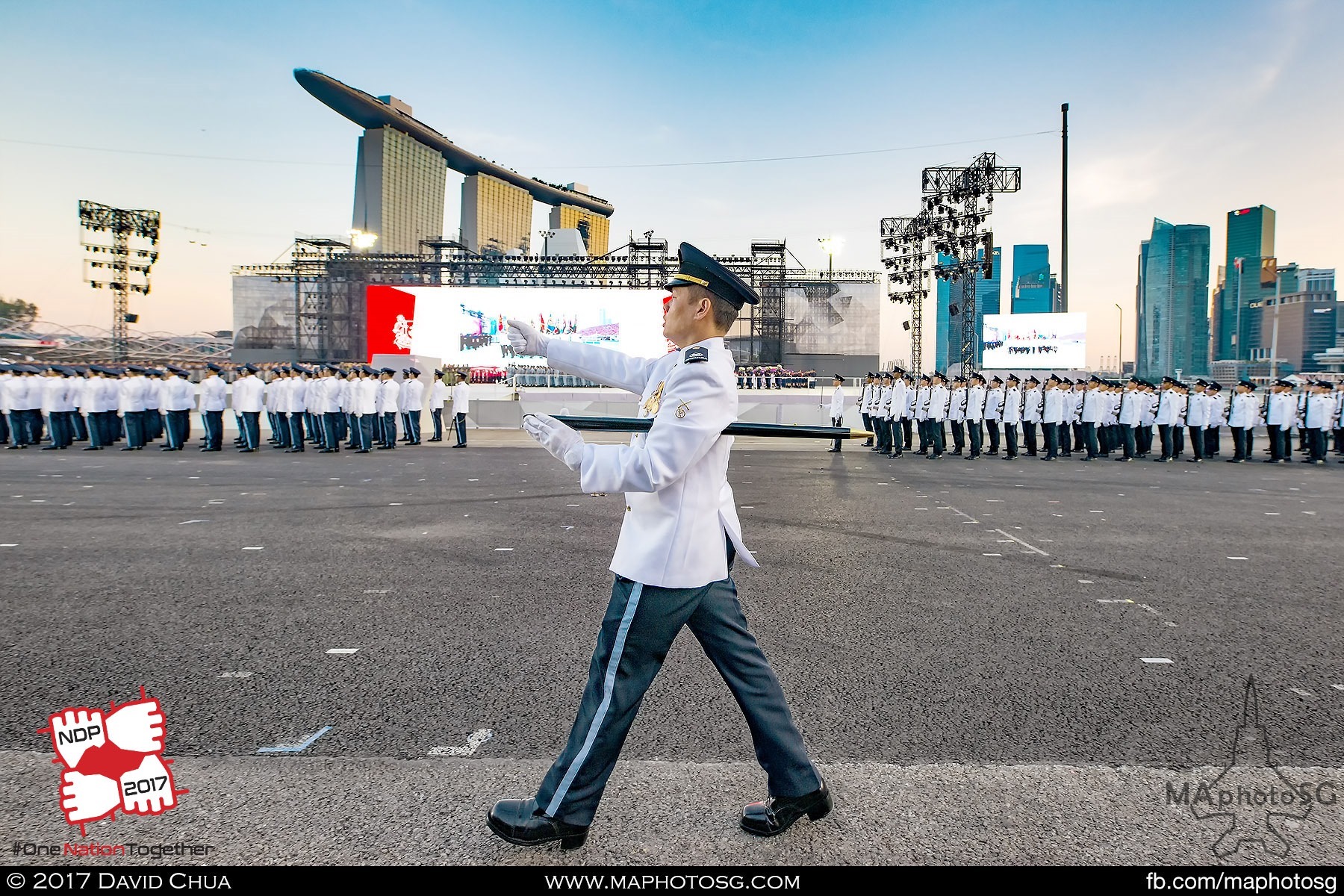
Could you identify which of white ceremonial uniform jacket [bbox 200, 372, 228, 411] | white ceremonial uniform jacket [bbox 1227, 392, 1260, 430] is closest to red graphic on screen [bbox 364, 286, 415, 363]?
white ceremonial uniform jacket [bbox 200, 372, 228, 411]

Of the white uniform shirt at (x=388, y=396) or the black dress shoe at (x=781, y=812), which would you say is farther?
the white uniform shirt at (x=388, y=396)

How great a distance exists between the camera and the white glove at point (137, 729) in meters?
2.77

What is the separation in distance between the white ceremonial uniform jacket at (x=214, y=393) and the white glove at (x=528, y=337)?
1674 cm

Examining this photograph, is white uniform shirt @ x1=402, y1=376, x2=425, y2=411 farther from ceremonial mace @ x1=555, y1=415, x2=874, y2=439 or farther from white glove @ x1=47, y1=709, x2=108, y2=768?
ceremonial mace @ x1=555, y1=415, x2=874, y2=439

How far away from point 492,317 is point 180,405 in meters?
21.7

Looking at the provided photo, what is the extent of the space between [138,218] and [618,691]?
2655 inches

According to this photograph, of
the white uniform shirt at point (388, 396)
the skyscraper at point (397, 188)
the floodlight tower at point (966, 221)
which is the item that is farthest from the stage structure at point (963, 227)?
the skyscraper at point (397, 188)

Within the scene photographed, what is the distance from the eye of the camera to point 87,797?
8.59 ft

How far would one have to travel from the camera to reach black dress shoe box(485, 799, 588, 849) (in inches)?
96.9

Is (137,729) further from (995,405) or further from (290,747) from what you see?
(995,405)

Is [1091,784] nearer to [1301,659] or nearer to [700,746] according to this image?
[700,746]

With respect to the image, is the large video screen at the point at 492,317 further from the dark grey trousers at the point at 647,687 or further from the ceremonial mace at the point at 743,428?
the dark grey trousers at the point at 647,687

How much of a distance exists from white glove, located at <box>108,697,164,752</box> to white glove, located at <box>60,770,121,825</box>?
13 centimetres

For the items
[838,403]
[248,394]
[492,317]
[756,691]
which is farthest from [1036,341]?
[756,691]
